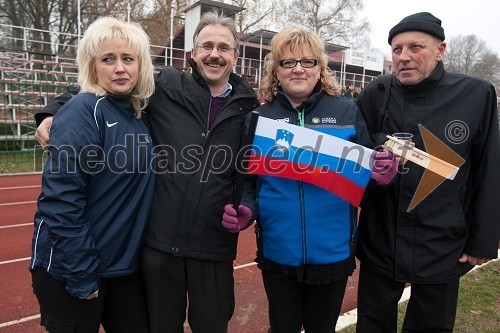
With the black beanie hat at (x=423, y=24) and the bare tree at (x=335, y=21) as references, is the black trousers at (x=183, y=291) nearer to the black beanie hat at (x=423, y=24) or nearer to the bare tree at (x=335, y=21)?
the black beanie hat at (x=423, y=24)

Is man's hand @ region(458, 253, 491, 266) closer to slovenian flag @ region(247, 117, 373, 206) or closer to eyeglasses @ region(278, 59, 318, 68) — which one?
slovenian flag @ region(247, 117, 373, 206)

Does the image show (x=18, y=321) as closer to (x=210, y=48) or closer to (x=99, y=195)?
(x=99, y=195)

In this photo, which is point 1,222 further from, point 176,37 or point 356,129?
point 176,37

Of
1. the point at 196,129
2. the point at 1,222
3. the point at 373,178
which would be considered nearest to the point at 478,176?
the point at 373,178

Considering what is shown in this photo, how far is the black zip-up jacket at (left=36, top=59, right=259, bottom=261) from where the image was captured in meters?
2.18

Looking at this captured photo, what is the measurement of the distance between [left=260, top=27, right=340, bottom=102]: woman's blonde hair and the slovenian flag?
0.30m

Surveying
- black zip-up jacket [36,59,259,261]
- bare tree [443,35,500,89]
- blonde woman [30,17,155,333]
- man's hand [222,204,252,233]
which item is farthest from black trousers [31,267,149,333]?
bare tree [443,35,500,89]

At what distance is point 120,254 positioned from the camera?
2.09 m

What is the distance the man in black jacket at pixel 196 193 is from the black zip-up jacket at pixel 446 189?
3.21 ft

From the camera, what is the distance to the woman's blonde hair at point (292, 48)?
90.2 inches

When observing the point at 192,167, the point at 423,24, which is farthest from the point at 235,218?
the point at 423,24

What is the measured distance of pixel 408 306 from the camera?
2.63 meters

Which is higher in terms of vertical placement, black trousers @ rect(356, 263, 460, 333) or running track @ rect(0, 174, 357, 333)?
black trousers @ rect(356, 263, 460, 333)

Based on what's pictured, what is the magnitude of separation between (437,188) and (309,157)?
2.66 ft
